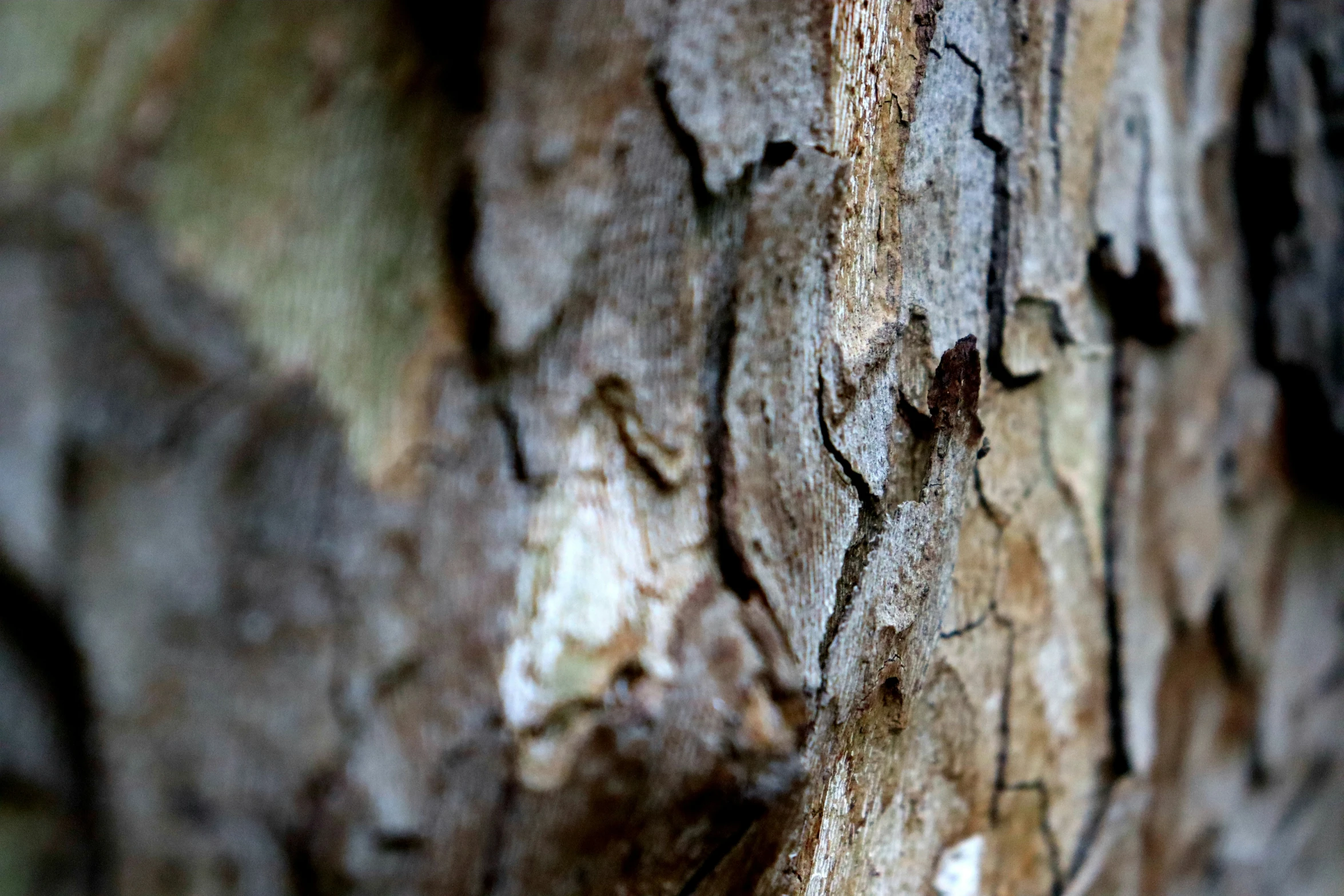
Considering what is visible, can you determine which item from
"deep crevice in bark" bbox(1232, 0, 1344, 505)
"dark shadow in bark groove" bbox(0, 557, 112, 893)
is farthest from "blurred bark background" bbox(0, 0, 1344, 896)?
"deep crevice in bark" bbox(1232, 0, 1344, 505)

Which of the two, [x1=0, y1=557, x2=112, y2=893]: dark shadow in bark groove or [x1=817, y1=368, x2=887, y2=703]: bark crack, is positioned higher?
[x1=817, y1=368, x2=887, y2=703]: bark crack

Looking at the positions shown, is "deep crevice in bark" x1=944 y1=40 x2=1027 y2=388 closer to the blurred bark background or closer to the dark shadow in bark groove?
the blurred bark background

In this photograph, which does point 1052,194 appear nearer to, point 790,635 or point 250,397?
point 790,635

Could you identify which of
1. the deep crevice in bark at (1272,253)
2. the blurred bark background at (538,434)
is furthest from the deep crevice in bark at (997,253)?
the deep crevice in bark at (1272,253)

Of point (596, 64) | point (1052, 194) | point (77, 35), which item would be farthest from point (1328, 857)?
point (77, 35)

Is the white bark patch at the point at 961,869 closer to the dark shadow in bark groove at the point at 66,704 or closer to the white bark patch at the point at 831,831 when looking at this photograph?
the white bark patch at the point at 831,831

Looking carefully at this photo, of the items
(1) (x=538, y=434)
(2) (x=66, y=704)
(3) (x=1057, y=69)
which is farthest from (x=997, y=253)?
(2) (x=66, y=704)

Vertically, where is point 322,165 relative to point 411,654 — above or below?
above

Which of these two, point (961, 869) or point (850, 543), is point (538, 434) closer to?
point (850, 543)
